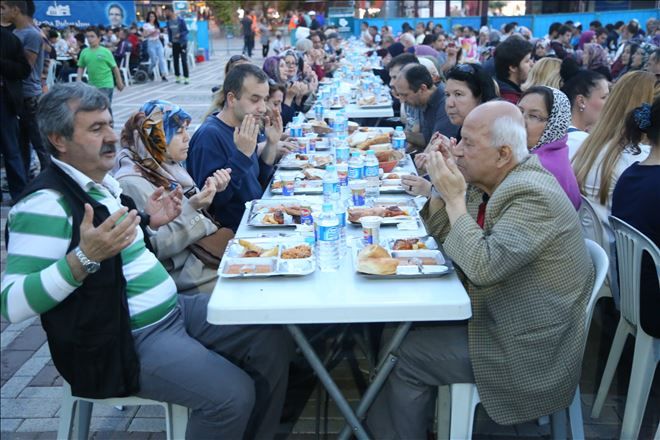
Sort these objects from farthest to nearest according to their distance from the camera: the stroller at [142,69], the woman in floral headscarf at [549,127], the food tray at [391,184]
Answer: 1. the stroller at [142,69]
2. the food tray at [391,184]
3. the woman in floral headscarf at [549,127]

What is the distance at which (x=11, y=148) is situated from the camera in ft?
20.6

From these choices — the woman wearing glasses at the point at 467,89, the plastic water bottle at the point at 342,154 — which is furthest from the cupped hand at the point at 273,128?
the woman wearing glasses at the point at 467,89

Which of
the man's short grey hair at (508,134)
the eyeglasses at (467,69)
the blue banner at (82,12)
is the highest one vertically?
the blue banner at (82,12)

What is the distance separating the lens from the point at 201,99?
1395 cm

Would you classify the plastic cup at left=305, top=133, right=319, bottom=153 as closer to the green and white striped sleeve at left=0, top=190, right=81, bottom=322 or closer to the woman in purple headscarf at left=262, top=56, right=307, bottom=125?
the woman in purple headscarf at left=262, top=56, right=307, bottom=125

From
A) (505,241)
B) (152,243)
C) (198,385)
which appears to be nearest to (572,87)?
(505,241)

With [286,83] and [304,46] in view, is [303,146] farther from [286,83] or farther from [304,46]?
[304,46]

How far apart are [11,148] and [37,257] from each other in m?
5.02

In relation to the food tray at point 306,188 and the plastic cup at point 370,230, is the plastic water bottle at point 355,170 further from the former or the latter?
the plastic cup at point 370,230

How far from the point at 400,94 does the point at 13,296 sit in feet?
13.3

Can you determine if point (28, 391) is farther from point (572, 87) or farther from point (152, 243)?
point (572, 87)

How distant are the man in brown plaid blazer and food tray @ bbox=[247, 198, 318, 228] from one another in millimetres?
823

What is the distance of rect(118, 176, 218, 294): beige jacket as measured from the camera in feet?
9.00

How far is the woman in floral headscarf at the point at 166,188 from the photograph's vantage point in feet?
9.04
